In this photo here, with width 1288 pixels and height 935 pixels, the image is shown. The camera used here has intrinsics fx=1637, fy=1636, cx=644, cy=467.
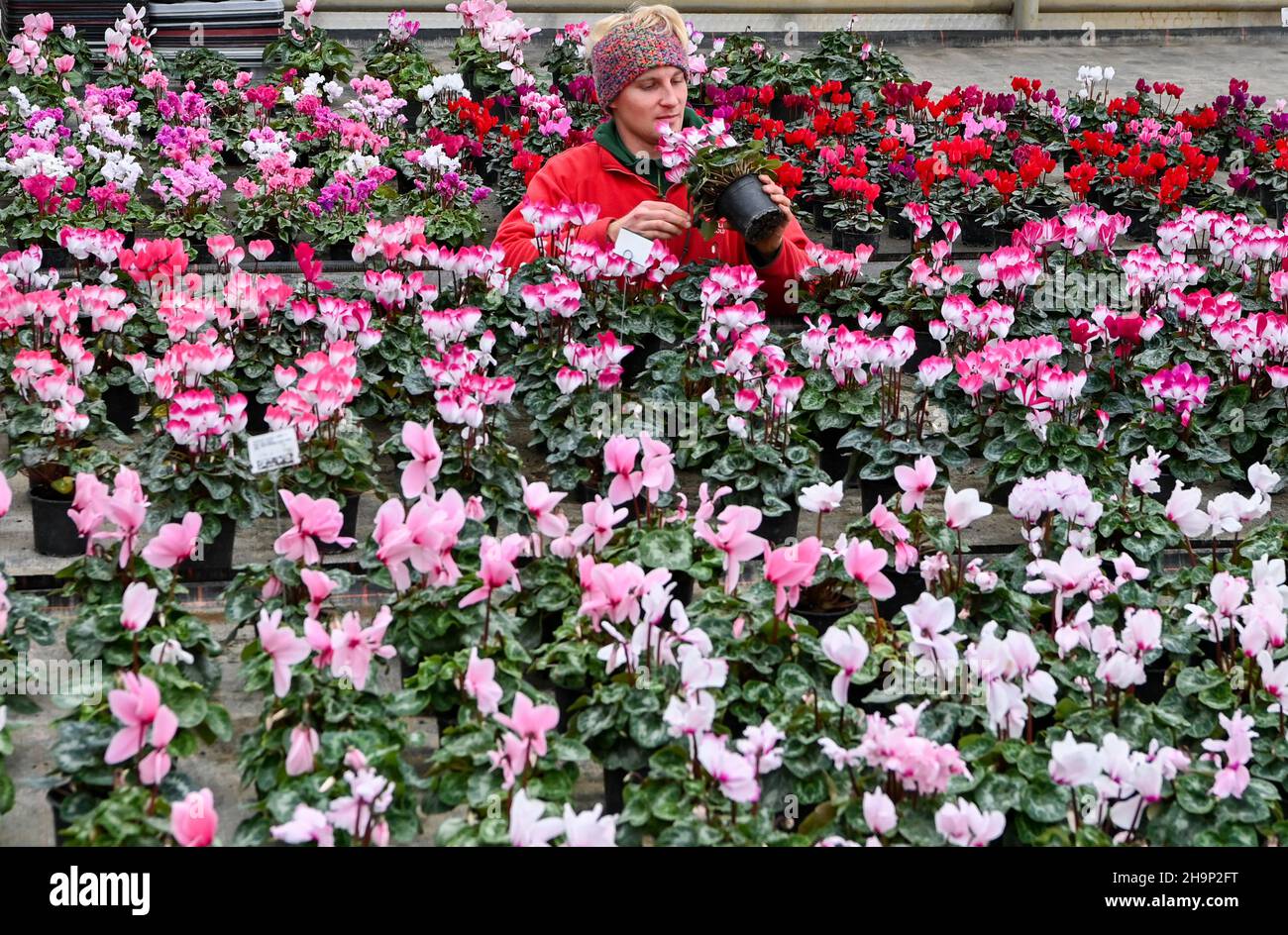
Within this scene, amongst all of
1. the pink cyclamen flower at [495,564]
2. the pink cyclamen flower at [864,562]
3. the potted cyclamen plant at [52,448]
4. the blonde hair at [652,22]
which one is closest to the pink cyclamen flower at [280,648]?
the pink cyclamen flower at [495,564]

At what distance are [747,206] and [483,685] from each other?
2132 millimetres

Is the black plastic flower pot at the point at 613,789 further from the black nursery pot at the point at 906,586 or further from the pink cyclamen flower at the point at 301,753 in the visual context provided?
the black nursery pot at the point at 906,586

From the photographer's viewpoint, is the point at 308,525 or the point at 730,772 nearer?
the point at 730,772

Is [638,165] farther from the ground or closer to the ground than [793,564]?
farther from the ground

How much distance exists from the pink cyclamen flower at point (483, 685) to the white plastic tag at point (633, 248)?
6.59 feet

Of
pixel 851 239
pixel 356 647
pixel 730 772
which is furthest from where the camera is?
pixel 851 239

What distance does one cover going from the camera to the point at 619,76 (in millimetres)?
4680

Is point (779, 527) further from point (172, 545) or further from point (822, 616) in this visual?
point (172, 545)

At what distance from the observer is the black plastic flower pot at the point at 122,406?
4.14 meters

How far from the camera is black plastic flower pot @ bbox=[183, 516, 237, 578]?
3.36m

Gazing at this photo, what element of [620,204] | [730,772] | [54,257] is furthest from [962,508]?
[54,257]

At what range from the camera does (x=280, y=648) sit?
8.10ft
